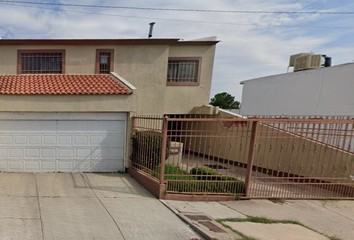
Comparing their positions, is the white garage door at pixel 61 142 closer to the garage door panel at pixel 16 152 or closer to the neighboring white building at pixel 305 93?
the garage door panel at pixel 16 152

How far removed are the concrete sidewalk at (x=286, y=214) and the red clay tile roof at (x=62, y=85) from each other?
460 centimetres

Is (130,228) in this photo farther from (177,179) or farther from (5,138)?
(5,138)

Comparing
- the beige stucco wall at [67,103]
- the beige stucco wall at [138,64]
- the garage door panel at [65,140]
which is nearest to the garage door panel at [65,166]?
the garage door panel at [65,140]

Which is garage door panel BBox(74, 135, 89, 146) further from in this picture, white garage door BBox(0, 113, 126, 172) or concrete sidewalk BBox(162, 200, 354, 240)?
concrete sidewalk BBox(162, 200, 354, 240)

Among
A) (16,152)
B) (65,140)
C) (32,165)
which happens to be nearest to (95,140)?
(65,140)

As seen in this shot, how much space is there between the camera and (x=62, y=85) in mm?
7066

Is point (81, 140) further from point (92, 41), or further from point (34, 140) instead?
point (92, 41)

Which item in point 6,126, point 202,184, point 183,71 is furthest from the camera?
point 183,71

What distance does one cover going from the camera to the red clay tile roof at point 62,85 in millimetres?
6590

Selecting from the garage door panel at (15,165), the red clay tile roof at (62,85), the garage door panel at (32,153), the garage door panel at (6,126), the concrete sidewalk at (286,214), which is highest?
the red clay tile roof at (62,85)

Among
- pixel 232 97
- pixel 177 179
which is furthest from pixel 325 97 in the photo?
pixel 232 97

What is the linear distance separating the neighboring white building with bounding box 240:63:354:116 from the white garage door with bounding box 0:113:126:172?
12526mm

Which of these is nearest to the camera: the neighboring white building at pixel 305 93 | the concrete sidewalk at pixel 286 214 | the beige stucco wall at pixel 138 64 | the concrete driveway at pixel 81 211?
the concrete driveway at pixel 81 211

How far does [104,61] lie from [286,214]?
885 cm
